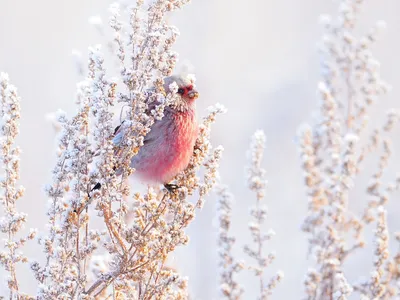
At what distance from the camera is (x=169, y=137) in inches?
68.5

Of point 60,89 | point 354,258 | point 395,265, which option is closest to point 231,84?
point 60,89

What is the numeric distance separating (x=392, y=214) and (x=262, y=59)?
2.60 meters

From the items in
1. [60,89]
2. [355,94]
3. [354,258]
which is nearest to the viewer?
[355,94]

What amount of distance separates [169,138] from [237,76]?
482cm

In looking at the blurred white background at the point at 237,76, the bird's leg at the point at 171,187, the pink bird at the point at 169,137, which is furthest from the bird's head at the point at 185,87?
the blurred white background at the point at 237,76

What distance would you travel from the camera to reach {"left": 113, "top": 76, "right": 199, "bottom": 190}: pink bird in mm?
1688

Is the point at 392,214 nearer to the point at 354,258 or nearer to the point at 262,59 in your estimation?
the point at 354,258

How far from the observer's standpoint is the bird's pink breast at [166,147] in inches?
65.7

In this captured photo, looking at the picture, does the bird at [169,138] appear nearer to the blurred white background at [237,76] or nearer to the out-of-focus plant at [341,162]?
the out-of-focus plant at [341,162]

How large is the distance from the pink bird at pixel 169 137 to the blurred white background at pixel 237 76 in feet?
10.5

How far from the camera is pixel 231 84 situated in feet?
21.1

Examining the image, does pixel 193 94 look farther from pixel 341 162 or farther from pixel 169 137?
pixel 341 162

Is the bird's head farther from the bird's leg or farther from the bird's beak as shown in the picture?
→ the bird's leg

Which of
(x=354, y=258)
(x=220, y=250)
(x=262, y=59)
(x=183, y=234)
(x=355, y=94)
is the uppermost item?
(x=262, y=59)
